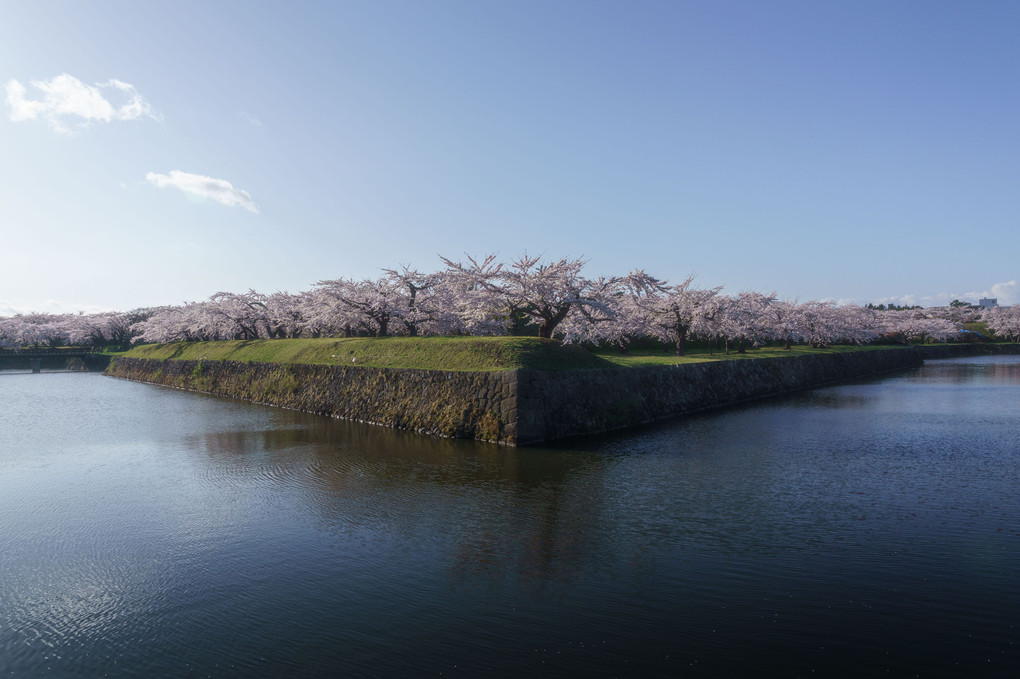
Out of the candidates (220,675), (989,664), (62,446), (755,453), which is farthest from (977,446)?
(62,446)

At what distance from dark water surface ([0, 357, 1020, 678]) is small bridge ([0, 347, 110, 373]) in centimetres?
5919

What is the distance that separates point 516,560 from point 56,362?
300 feet

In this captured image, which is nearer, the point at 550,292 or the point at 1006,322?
the point at 550,292

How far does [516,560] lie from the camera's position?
883cm

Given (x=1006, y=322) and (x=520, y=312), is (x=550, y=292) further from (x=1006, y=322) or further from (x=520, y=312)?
(x=1006, y=322)

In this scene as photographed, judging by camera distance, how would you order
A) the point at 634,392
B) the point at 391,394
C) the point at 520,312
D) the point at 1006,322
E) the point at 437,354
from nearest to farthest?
the point at 634,392
the point at 391,394
the point at 437,354
the point at 520,312
the point at 1006,322

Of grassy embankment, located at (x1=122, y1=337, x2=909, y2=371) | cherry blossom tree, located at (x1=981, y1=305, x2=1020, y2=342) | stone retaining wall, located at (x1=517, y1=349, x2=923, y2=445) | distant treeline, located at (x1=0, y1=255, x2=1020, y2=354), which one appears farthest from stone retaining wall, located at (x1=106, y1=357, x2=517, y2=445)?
A: cherry blossom tree, located at (x1=981, y1=305, x2=1020, y2=342)

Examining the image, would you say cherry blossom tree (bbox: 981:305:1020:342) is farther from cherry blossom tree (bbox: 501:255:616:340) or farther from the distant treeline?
cherry blossom tree (bbox: 501:255:616:340)

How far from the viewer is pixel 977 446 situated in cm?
1672

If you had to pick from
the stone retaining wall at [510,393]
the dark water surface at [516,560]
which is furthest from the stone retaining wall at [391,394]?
the dark water surface at [516,560]

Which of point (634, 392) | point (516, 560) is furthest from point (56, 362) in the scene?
point (516, 560)

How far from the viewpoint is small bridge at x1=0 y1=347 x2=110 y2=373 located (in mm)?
64856

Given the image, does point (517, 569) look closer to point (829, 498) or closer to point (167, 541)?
point (167, 541)

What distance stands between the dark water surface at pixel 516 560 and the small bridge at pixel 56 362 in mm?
59186
